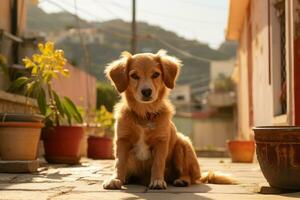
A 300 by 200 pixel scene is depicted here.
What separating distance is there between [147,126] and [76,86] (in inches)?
361

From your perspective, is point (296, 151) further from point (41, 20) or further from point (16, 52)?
point (41, 20)

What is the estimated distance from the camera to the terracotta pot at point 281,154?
12.1 feet

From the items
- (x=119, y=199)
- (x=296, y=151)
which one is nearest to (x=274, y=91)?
(x=296, y=151)

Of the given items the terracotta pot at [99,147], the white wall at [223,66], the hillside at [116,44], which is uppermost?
the hillside at [116,44]

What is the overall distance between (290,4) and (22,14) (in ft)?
18.7

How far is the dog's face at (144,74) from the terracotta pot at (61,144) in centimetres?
265

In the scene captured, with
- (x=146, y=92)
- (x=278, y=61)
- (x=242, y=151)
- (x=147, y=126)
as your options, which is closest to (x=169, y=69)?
(x=146, y=92)

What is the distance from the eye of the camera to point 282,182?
3.78m

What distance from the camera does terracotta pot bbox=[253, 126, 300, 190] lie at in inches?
145

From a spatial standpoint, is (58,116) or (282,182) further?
(58,116)

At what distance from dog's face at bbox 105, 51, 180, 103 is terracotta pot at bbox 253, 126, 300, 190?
0.97 m

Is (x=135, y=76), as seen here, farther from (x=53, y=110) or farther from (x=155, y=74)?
(x=53, y=110)

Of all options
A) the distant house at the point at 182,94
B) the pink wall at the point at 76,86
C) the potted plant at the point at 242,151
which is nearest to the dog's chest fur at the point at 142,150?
the potted plant at the point at 242,151

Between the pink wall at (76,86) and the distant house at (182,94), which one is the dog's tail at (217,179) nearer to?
the pink wall at (76,86)
